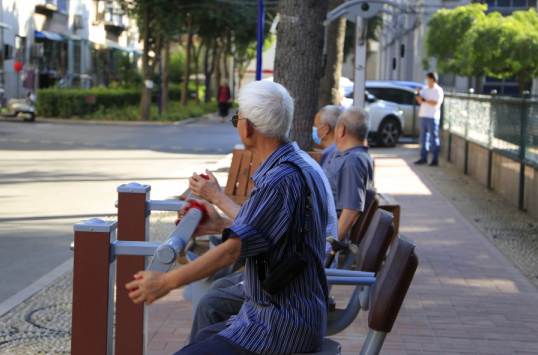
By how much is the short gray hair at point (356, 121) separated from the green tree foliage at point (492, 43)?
2048 centimetres

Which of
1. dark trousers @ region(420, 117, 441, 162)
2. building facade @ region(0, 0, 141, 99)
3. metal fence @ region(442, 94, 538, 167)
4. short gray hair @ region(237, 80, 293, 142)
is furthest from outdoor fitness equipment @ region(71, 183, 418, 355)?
building facade @ region(0, 0, 141, 99)

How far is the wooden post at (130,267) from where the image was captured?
3.15 meters

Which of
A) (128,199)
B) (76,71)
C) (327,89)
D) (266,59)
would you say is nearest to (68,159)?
(327,89)

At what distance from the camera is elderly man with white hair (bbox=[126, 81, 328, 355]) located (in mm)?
2410

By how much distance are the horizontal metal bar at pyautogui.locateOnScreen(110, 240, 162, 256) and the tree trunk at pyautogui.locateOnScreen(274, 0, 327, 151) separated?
17.4ft

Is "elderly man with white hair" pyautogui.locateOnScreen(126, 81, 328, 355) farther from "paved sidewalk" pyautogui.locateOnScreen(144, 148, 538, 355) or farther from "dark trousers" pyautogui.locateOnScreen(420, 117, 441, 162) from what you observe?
"dark trousers" pyautogui.locateOnScreen(420, 117, 441, 162)

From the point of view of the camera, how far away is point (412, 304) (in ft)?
18.4

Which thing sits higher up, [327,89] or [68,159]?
[327,89]

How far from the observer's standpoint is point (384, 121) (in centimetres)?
2012

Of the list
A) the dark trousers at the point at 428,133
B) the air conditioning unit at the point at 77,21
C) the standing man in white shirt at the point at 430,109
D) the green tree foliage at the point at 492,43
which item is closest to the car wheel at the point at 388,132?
the dark trousers at the point at 428,133

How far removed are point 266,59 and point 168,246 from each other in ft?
208

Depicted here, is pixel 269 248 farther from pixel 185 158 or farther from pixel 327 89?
pixel 185 158

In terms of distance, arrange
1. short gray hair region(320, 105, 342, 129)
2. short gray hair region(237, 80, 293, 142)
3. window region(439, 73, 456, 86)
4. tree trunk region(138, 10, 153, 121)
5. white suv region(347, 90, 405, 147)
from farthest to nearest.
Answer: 1. window region(439, 73, 456, 86)
2. tree trunk region(138, 10, 153, 121)
3. white suv region(347, 90, 405, 147)
4. short gray hair region(320, 105, 342, 129)
5. short gray hair region(237, 80, 293, 142)

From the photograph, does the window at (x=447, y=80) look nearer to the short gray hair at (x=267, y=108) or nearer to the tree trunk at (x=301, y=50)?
the tree trunk at (x=301, y=50)
